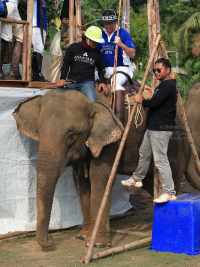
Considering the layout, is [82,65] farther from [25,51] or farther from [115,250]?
[115,250]

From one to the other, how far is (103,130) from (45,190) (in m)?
1.34

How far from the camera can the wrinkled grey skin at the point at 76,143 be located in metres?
6.12

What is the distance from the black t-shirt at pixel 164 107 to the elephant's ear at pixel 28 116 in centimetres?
175

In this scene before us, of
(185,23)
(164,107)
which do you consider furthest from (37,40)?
(185,23)

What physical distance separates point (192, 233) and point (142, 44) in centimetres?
2597

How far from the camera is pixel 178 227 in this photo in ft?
20.9

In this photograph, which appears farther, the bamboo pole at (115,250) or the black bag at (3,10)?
the black bag at (3,10)

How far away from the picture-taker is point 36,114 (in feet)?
23.2

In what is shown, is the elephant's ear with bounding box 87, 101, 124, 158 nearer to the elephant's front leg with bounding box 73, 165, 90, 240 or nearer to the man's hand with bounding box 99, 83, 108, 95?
the man's hand with bounding box 99, 83, 108, 95

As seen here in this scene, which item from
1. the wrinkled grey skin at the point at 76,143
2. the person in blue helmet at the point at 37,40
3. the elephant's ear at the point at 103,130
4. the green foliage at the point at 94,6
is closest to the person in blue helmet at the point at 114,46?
the wrinkled grey skin at the point at 76,143

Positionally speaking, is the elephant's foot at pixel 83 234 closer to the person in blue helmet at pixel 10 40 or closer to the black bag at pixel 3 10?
the person in blue helmet at pixel 10 40

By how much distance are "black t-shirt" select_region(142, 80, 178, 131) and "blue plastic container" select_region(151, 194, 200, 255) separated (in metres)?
1.13

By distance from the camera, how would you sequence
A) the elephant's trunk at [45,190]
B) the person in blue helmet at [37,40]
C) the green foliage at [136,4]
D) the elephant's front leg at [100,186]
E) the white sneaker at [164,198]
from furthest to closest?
the green foliage at [136,4] → the person in blue helmet at [37,40] → the elephant's front leg at [100,186] → the white sneaker at [164,198] → the elephant's trunk at [45,190]

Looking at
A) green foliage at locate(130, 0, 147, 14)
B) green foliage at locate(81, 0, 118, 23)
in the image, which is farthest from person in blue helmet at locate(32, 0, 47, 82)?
green foliage at locate(130, 0, 147, 14)
